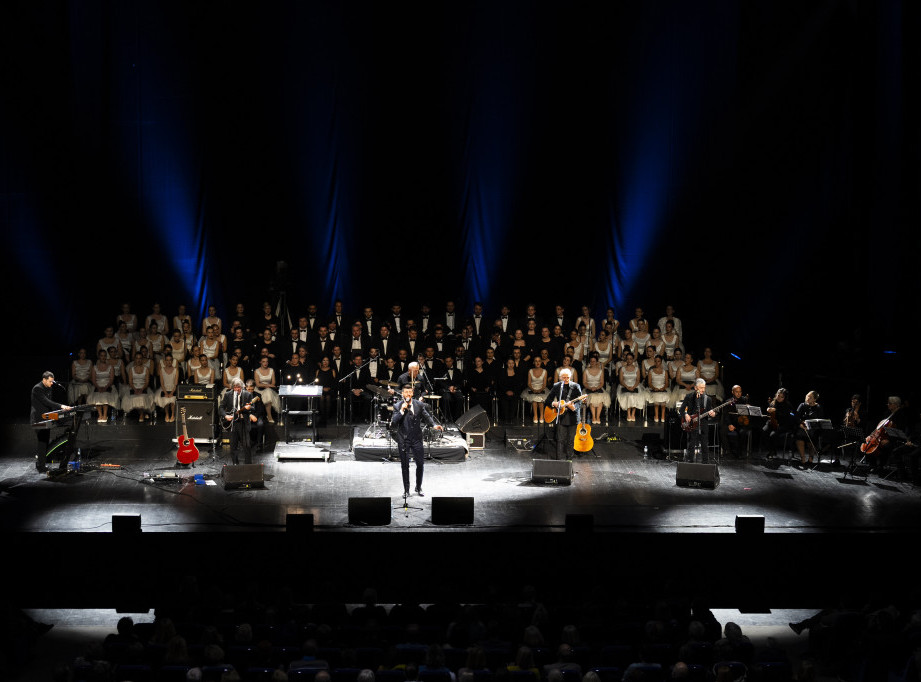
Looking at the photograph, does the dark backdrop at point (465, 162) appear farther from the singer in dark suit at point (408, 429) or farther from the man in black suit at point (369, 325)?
the singer in dark suit at point (408, 429)

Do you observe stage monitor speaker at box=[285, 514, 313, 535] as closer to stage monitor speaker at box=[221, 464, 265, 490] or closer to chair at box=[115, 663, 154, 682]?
stage monitor speaker at box=[221, 464, 265, 490]

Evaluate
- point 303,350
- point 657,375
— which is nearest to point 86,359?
point 303,350

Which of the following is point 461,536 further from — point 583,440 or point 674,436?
point 674,436

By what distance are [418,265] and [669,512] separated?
7.98 metres

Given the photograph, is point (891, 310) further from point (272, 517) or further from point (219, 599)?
point (219, 599)

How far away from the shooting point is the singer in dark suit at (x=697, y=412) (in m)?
13.0

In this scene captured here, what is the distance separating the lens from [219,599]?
9.19m

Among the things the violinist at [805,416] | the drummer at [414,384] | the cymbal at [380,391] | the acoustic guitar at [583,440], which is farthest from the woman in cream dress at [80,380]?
the violinist at [805,416]

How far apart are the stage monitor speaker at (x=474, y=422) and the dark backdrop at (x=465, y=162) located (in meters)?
4.03

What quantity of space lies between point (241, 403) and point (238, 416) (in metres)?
0.21

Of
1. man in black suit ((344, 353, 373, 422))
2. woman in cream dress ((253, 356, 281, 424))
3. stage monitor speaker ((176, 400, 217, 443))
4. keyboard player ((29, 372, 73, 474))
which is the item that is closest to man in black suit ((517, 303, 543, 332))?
man in black suit ((344, 353, 373, 422))

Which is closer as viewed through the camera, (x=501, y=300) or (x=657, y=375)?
(x=657, y=375)

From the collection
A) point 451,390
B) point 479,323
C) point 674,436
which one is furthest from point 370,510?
point 479,323

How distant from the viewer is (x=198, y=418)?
47.0 ft
